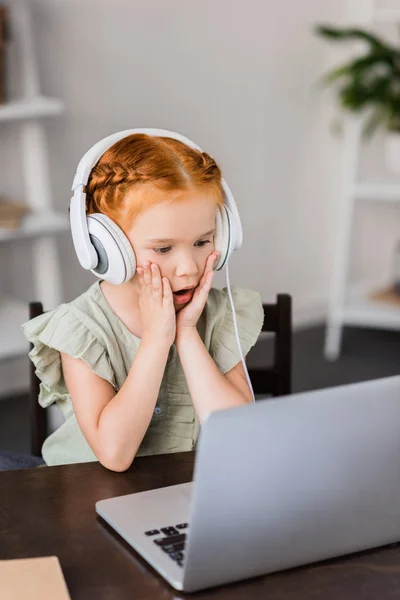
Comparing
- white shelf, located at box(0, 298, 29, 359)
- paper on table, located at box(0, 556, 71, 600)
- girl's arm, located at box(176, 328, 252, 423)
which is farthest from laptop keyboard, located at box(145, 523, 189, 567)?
white shelf, located at box(0, 298, 29, 359)

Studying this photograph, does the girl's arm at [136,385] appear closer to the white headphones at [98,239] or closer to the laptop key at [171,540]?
the white headphones at [98,239]

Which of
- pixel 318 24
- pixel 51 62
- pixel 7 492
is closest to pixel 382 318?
pixel 318 24

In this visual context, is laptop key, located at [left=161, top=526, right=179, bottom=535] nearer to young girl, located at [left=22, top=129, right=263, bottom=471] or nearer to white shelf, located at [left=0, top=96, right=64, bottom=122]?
young girl, located at [left=22, top=129, right=263, bottom=471]

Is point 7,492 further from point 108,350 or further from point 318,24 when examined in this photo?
point 318,24

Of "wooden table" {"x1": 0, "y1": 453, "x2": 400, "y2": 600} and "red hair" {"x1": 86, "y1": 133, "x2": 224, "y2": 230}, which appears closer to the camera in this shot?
"wooden table" {"x1": 0, "y1": 453, "x2": 400, "y2": 600}

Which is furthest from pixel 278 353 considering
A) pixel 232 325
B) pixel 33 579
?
pixel 33 579

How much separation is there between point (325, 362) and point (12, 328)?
1.36 metres

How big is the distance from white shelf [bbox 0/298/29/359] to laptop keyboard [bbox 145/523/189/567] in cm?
172

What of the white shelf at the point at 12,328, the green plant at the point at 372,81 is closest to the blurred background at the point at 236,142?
the white shelf at the point at 12,328

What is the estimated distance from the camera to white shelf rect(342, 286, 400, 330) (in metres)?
3.46

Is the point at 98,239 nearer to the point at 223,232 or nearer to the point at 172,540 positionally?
the point at 223,232

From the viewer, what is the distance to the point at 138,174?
1.13 metres

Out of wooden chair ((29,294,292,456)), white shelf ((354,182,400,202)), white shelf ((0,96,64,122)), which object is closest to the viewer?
wooden chair ((29,294,292,456))

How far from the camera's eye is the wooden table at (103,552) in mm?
763
